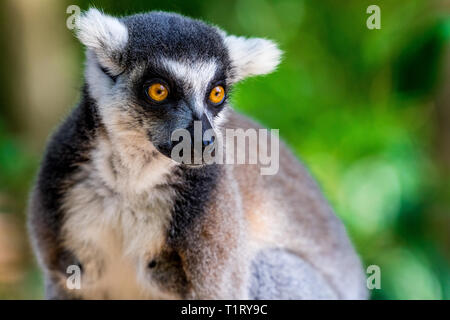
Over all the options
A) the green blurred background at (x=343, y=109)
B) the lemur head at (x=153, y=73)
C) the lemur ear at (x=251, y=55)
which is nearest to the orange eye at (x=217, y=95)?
the lemur head at (x=153, y=73)

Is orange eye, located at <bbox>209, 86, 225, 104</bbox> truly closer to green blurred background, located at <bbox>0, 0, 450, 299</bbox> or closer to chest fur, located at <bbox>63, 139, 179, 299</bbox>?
chest fur, located at <bbox>63, 139, 179, 299</bbox>

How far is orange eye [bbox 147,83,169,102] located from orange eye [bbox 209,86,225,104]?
0.79 ft

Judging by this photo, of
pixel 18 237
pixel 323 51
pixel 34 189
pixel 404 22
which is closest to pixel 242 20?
pixel 323 51

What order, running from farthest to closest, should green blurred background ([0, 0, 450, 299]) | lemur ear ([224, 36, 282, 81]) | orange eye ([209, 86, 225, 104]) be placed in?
1. green blurred background ([0, 0, 450, 299])
2. lemur ear ([224, 36, 282, 81])
3. orange eye ([209, 86, 225, 104])

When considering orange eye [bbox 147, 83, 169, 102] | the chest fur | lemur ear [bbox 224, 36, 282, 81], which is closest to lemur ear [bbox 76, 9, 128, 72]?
orange eye [bbox 147, 83, 169, 102]

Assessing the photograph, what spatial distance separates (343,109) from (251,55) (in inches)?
135

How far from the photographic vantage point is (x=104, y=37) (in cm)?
272

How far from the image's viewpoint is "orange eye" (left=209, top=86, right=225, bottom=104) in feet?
9.20

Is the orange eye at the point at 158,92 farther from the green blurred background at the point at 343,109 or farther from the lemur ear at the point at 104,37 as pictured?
the green blurred background at the point at 343,109

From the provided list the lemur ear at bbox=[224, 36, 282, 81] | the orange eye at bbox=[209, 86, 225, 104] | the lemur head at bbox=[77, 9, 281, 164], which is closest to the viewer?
the lemur head at bbox=[77, 9, 281, 164]

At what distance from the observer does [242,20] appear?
6816 millimetres

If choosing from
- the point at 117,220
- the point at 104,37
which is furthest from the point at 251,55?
the point at 117,220

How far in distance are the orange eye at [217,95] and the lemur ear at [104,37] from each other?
464mm

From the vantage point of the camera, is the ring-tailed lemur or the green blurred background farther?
the green blurred background
